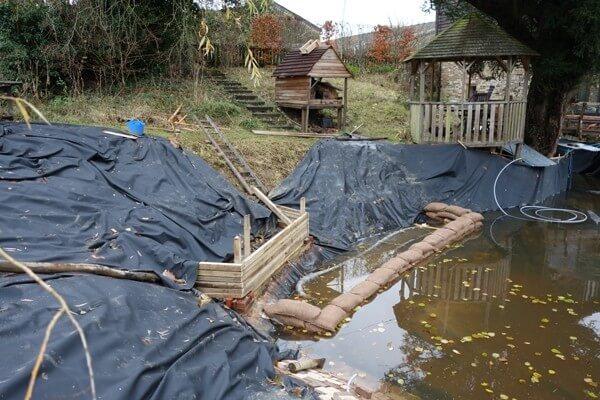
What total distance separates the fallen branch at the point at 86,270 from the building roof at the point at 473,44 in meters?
9.54

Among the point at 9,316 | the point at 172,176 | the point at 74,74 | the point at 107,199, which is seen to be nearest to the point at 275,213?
the point at 172,176

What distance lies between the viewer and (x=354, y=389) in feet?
15.6

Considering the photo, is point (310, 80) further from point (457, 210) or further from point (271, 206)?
point (271, 206)

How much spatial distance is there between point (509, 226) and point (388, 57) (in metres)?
14.7

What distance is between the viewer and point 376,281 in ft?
24.1

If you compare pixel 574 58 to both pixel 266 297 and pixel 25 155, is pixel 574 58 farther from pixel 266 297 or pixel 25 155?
pixel 25 155

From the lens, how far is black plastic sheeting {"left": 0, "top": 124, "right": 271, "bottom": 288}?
5.64m

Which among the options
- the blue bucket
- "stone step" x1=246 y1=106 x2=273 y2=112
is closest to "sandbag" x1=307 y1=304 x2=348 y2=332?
the blue bucket

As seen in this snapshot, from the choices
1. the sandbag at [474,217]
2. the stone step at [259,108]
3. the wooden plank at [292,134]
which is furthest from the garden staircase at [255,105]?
the sandbag at [474,217]

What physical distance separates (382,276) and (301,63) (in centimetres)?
894

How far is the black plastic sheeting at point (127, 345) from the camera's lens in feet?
11.8

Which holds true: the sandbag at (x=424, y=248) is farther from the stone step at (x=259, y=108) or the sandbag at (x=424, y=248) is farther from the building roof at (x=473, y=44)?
the stone step at (x=259, y=108)

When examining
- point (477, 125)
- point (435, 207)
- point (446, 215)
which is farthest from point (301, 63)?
point (446, 215)

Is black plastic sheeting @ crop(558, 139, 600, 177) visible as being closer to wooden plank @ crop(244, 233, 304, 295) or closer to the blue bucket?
wooden plank @ crop(244, 233, 304, 295)
